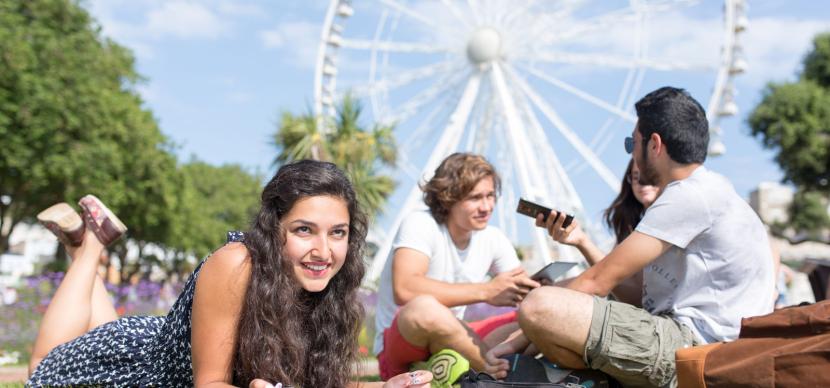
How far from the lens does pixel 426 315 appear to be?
3469 millimetres

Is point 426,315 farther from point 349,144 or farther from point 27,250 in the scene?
point 27,250

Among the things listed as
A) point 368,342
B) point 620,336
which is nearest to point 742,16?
point 368,342

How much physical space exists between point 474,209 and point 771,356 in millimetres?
1834

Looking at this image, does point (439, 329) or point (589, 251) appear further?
point (589, 251)

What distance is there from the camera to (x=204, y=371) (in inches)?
92.4

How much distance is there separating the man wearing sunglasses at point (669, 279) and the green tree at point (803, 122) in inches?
1188

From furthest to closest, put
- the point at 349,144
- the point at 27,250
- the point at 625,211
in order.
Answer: the point at 27,250 < the point at 349,144 < the point at 625,211

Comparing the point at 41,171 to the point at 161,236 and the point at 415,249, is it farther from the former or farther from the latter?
the point at 415,249

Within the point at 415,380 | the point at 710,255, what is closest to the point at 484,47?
the point at 710,255

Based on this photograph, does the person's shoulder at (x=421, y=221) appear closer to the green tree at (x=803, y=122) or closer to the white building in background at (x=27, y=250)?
the green tree at (x=803, y=122)

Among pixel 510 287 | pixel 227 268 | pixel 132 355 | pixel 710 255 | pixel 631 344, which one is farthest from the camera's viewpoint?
pixel 510 287

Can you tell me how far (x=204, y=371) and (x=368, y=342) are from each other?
6914 mm

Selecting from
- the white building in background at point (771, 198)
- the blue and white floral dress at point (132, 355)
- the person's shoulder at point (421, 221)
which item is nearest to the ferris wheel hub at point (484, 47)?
the person's shoulder at point (421, 221)

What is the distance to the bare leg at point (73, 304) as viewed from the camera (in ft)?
11.5
